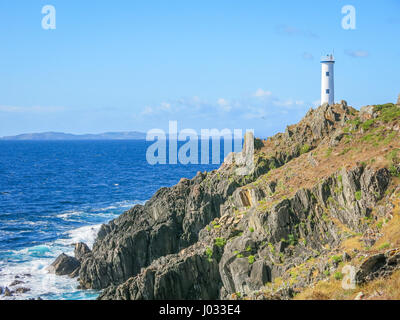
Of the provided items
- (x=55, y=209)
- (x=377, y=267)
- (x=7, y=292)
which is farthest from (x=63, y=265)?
(x=377, y=267)

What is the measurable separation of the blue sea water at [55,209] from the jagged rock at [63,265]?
2.64 feet

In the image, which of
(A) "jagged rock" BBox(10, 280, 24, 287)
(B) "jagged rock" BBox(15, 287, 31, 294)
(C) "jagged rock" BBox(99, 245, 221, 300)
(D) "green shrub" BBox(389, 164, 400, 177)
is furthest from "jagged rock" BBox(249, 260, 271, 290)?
(A) "jagged rock" BBox(10, 280, 24, 287)

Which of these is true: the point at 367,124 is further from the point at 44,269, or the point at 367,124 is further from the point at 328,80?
the point at 44,269

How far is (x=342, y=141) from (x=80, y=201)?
207ft

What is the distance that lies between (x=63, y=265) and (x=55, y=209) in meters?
34.8

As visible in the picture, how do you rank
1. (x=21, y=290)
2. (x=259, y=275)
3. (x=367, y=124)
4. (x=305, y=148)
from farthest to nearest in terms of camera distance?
(x=305, y=148)
(x=21, y=290)
(x=367, y=124)
(x=259, y=275)

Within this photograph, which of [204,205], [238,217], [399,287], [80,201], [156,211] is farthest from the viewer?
[80,201]

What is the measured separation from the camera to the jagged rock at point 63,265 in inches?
1978

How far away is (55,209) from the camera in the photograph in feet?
274

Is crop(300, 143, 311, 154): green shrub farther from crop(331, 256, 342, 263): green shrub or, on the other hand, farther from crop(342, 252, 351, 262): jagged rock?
crop(342, 252, 351, 262): jagged rock

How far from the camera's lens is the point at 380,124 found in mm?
A: 42094

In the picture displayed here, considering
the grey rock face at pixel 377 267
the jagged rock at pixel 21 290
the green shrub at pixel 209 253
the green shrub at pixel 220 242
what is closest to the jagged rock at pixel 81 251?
the jagged rock at pixel 21 290
